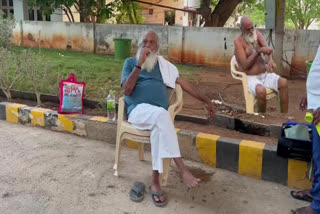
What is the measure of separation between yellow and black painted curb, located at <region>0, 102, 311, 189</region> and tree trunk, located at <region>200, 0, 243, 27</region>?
26.1 ft

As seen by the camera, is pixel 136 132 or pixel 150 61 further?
pixel 150 61

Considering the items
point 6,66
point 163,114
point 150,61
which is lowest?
point 163,114

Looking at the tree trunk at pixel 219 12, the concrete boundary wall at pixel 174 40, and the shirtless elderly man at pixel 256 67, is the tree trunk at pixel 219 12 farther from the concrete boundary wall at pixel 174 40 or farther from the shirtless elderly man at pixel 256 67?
the shirtless elderly man at pixel 256 67

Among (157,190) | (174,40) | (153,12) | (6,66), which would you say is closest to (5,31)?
(6,66)

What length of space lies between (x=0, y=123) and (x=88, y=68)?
3582 millimetres

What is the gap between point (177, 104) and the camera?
3.40 metres

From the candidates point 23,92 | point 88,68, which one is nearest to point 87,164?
point 23,92

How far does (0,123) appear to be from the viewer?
4930mm

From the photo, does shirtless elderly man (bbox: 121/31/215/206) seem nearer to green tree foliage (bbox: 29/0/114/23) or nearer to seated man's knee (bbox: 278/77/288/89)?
seated man's knee (bbox: 278/77/288/89)

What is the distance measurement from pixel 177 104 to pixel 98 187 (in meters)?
1.05

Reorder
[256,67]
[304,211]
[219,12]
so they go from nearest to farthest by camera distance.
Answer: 1. [304,211]
2. [256,67]
3. [219,12]

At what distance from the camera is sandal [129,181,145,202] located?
3.00m

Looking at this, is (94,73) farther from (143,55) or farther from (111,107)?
(143,55)

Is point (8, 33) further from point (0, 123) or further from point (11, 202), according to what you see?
point (11, 202)
